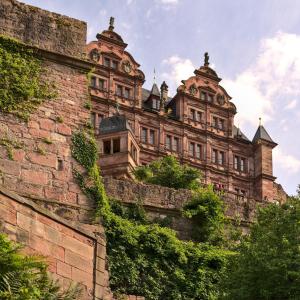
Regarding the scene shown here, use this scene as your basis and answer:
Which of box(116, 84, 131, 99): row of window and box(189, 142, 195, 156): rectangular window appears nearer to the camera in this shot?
box(116, 84, 131, 99): row of window

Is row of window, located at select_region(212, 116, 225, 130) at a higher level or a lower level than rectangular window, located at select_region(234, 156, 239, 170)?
higher

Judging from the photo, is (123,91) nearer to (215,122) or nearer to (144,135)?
(144,135)

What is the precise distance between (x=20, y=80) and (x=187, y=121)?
41976 millimetres

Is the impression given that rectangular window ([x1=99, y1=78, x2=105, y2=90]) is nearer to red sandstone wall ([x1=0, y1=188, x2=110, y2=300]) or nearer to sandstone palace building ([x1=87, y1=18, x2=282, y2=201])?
sandstone palace building ([x1=87, y1=18, x2=282, y2=201])

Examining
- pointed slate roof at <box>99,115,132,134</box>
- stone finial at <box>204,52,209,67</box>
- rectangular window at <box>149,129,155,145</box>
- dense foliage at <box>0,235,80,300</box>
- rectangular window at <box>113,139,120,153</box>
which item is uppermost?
stone finial at <box>204,52,209,67</box>

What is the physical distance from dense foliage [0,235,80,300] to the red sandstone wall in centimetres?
45

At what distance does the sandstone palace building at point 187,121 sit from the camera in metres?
56.6

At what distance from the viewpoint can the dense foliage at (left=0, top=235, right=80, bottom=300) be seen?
10.6 meters

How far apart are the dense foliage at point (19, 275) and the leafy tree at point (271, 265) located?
758cm

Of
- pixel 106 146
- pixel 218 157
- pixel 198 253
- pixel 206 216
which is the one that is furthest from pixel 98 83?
pixel 198 253

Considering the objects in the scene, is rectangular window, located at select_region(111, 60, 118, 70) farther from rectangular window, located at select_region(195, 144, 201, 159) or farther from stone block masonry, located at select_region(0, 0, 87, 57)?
stone block masonry, located at select_region(0, 0, 87, 57)

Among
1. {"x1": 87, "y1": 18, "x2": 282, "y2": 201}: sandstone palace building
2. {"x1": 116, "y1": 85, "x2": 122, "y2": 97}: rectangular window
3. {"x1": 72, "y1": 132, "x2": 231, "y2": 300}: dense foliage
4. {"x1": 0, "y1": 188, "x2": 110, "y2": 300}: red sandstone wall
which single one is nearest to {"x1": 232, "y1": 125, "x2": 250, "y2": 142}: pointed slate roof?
{"x1": 87, "y1": 18, "x2": 282, "y2": 201}: sandstone palace building

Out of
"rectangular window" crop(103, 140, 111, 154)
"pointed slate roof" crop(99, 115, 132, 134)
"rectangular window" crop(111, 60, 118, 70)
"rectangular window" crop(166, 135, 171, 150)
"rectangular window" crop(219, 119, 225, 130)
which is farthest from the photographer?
"rectangular window" crop(219, 119, 225, 130)

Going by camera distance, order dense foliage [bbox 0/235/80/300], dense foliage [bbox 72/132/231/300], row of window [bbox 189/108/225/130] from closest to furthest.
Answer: dense foliage [bbox 0/235/80/300] < dense foliage [bbox 72/132/231/300] < row of window [bbox 189/108/225/130]
